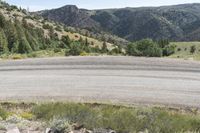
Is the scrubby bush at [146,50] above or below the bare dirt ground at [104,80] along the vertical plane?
above

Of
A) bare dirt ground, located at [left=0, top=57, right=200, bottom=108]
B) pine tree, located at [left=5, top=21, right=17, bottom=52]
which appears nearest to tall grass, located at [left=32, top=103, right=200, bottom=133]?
bare dirt ground, located at [left=0, top=57, right=200, bottom=108]

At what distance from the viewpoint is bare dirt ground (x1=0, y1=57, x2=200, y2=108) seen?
15.4 metres

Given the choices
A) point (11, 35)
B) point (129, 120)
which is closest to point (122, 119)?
point (129, 120)

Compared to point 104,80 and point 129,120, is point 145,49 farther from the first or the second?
point 129,120

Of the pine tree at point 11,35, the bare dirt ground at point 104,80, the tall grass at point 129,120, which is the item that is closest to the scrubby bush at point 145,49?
the bare dirt ground at point 104,80

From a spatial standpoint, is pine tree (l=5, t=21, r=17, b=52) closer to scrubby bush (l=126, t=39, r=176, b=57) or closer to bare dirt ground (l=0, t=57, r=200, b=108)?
scrubby bush (l=126, t=39, r=176, b=57)

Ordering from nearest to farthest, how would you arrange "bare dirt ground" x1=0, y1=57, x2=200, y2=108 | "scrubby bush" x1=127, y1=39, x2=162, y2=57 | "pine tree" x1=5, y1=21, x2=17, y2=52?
"bare dirt ground" x1=0, y1=57, x2=200, y2=108
"scrubby bush" x1=127, y1=39, x2=162, y2=57
"pine tree" x1=5, y1=21, x2=17, y2=52

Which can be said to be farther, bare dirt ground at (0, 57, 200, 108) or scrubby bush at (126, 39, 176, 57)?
scrubby bush at (126, 39, 176, 57)

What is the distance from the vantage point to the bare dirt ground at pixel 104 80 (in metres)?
15.4

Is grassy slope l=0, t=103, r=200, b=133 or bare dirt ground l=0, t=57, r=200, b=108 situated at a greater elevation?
grassy slope l=0, t=103, r=200, b=133

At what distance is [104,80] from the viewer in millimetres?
18375

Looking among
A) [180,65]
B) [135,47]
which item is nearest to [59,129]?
[180,65]

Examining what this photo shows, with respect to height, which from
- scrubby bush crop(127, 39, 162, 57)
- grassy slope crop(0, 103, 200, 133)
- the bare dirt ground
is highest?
scrubby bush crop(127, 39, 162, 57)

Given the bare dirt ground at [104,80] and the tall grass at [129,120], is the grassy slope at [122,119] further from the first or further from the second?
the bare dirt ground at [104,80]
